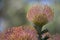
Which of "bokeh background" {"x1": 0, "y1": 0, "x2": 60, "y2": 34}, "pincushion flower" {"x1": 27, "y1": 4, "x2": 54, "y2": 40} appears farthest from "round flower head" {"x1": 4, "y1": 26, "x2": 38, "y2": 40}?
"bokeh background" {"x1": 0, "y1": 0, "x2": 60, "y2": 34}

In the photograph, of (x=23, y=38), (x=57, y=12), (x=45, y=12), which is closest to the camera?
(x=23, y=38)

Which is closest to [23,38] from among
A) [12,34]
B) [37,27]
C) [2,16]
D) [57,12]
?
[12,34]

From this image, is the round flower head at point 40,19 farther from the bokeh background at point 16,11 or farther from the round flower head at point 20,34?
the bokeh background at point 16,11

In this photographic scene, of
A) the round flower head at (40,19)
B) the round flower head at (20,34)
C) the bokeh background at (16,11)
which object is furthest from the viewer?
the bokeh background at (16,11)

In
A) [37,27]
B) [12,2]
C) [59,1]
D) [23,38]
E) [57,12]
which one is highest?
[12,2]

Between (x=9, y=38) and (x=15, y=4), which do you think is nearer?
(x=9, y=38)

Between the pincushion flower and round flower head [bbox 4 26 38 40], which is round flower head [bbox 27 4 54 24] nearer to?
the pincushion flower

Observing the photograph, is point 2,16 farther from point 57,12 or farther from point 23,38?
point 23,38

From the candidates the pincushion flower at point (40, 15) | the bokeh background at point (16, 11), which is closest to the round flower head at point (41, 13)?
the pincushion flower at point (40, 15)

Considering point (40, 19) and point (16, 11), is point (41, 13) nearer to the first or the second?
point (40, 19)

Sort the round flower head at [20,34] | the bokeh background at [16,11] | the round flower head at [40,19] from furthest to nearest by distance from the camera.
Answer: the bokeh background at [16,11]
the round flower head at [40,19]
the round flower head at [20,34]

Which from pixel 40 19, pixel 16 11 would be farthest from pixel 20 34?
pixel 16 11
